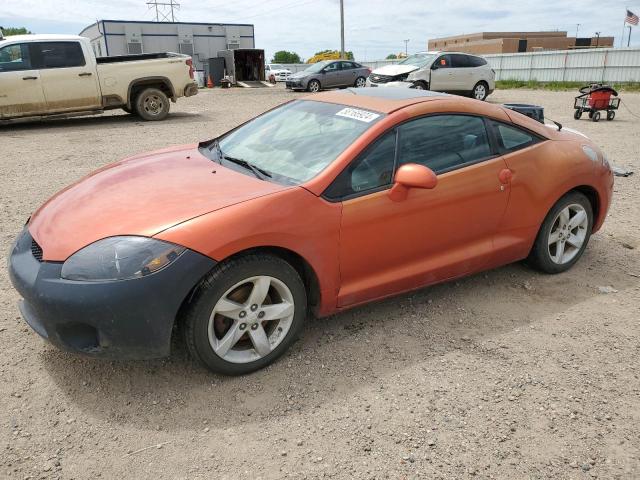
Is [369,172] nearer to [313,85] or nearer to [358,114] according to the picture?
[358,114]

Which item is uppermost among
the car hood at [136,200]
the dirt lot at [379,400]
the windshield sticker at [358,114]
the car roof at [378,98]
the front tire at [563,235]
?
the car roof at [378,98]

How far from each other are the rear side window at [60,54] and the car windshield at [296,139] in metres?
9.24

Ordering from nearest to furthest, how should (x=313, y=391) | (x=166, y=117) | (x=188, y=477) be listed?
(x=188, y=477) → (x=313, y=391) → (x=166, y=117)

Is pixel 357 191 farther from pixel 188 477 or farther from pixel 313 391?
pixel 188 477

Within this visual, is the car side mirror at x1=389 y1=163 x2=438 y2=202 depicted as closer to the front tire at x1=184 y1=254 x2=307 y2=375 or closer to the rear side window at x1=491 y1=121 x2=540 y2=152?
the front tire at x1=184 y1=254 x2=307 y2=375

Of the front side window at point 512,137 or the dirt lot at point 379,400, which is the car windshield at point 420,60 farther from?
the dirt lot at point 379,400

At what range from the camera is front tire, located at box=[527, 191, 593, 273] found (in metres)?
4.01

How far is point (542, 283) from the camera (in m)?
4.08

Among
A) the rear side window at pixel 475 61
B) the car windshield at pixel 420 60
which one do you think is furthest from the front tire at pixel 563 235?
the rear side window at pixel 475 61

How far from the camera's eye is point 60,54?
11219mm

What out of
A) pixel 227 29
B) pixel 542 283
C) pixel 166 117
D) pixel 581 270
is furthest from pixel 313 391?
pixel 227 29

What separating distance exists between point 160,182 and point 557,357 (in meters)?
2.59

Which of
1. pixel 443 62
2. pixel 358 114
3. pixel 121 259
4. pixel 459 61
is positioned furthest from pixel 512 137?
pixel 459 61

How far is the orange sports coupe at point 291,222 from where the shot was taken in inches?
97.9
